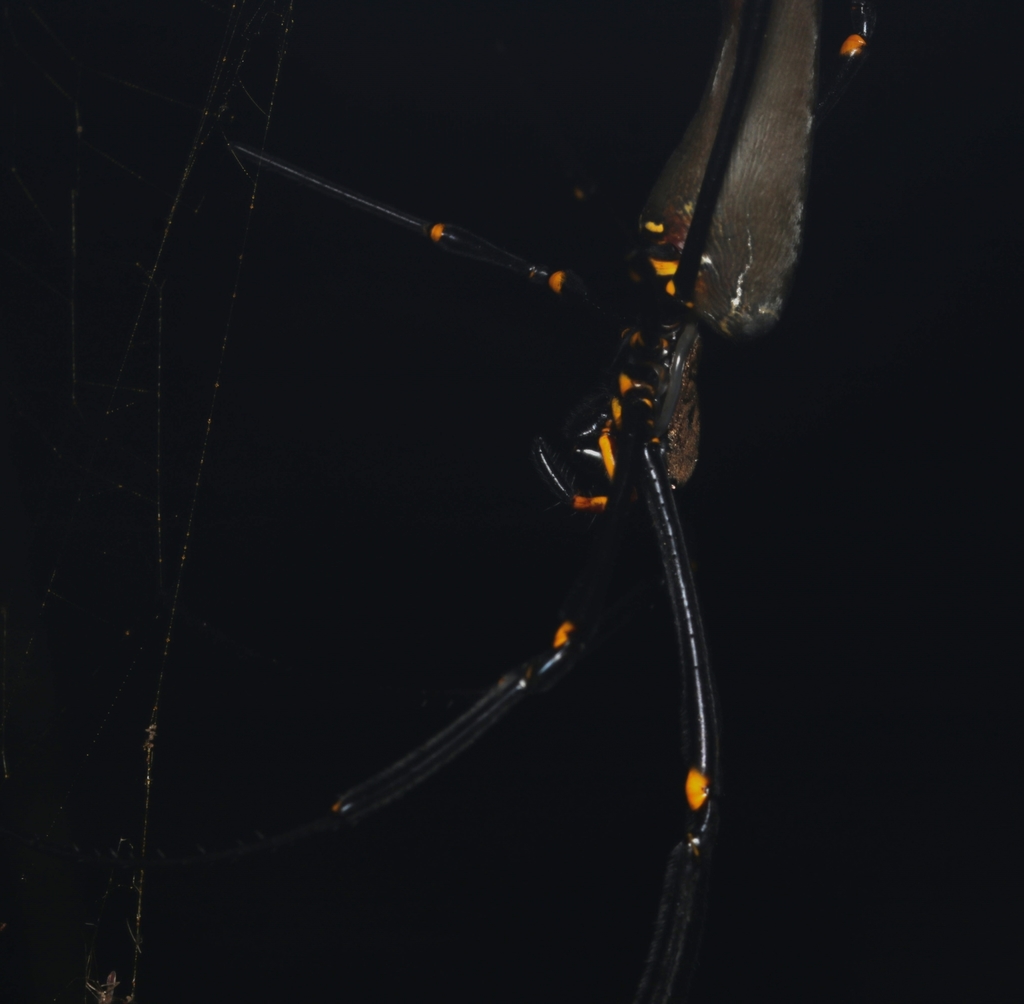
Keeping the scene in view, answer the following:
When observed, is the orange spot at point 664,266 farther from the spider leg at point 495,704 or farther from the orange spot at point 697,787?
the orange spot at point 697,787

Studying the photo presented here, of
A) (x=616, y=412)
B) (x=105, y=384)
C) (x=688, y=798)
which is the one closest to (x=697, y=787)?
(x=688, y=798)

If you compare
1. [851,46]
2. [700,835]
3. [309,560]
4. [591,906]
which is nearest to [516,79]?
[851,46]

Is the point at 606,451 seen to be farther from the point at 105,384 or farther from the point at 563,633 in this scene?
the point at 105,384

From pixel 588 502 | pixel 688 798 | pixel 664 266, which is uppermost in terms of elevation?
pixel 664 266

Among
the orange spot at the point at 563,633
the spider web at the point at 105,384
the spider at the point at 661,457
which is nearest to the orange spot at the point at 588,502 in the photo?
the spider at the point at 661,457

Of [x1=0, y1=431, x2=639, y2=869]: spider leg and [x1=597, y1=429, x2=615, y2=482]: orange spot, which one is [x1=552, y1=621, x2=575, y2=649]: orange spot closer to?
[x1=0, y1=431, x2=639, y2=869]: spider leg

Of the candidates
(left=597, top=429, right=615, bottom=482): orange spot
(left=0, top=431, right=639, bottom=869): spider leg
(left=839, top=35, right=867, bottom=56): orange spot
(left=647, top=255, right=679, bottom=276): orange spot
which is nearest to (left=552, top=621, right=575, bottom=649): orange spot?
(left=0, top=431, right=639, bottom=869): spider leg

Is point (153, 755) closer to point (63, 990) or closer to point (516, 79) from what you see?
point (63, 990)
